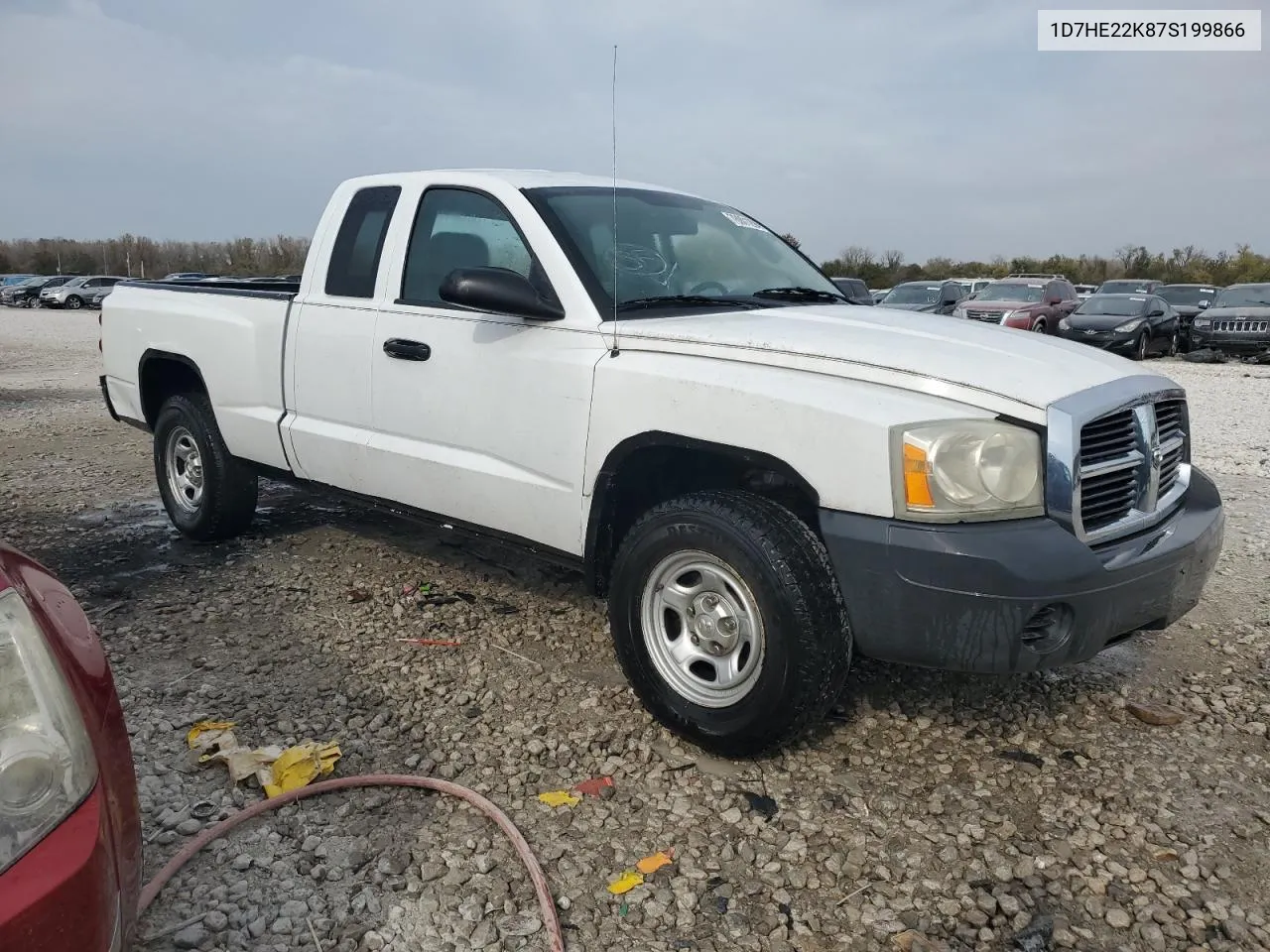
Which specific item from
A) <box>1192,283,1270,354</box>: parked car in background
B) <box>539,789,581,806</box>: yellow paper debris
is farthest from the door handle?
<box>1192,283,1270,354</box>: parked car in background

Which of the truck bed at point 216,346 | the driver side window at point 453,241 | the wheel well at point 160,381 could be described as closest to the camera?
the driver side window at point 453,241

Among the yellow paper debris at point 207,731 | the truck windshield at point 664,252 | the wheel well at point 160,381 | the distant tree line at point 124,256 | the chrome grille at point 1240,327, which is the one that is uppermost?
the distant tree line at point 124,256

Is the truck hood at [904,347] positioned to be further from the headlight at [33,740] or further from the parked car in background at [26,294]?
the parked car in background at [26,294]

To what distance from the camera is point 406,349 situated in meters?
3.94

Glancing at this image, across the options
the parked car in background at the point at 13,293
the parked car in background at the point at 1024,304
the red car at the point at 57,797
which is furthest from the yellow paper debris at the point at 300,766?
the parked car in background at the point at 13,293

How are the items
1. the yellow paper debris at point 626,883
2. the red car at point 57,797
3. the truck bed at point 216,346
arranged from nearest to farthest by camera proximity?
the red car at point 57,797 → the yellow paper debris at point 626,883 → the truck bed at point 216,346

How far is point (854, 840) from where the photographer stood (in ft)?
9.02

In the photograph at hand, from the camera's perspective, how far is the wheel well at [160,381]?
212 inches

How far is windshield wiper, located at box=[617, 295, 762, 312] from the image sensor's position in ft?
11.5

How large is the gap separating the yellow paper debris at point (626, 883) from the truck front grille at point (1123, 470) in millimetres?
1537

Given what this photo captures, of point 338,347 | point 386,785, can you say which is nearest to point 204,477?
point 338,347

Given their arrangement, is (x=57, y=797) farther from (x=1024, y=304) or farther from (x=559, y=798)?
(x=1024, y=304)

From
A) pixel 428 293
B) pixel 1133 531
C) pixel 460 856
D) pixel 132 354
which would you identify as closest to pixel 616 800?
pixel 460 856

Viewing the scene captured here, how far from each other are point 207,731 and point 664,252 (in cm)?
243
